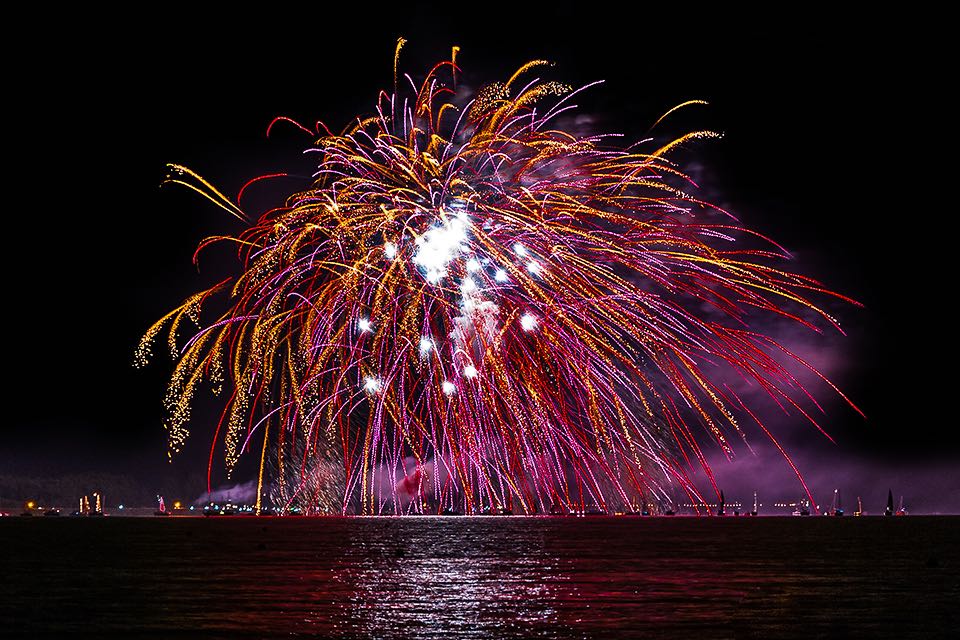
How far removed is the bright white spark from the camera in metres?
46.2

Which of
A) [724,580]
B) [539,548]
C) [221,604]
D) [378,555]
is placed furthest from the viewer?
[539,548]

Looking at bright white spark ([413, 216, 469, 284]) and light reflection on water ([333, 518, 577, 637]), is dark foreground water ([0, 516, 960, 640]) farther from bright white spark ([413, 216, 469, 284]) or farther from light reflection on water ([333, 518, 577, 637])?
bright white spark ([413, 216, 469, 284])

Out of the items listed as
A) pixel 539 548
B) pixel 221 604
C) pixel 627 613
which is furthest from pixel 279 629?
pixel 539 548

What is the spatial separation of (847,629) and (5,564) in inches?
1460

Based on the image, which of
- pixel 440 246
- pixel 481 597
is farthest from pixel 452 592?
pixel 440 246

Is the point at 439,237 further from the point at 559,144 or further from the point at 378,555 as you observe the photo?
the point at 378,555

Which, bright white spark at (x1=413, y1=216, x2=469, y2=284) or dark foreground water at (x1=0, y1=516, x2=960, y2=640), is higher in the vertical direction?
bright white spark at (x1=413, y1=216, x2=469, y2=284)

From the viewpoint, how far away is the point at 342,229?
1841 inches

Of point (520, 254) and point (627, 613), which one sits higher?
point (520, 254)

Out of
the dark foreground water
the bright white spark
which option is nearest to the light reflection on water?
the dark foreground water

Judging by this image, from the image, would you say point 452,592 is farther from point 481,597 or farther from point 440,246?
point 440,246

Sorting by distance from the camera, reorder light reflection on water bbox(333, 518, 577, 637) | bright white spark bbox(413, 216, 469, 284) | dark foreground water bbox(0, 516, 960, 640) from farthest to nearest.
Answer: bright white spark bbox(413, 216, 469, 284) < light reflection on water bbox(333, 518, 577, 637) < dark foreground water bbox(0, 516, 960, 640)

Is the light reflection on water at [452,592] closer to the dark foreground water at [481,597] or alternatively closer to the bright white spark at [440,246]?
the dark foreground water at [481,597]

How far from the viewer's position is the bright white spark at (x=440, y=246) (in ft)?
152
